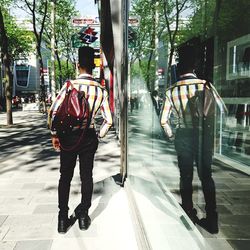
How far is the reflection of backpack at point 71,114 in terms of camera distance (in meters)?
3.50

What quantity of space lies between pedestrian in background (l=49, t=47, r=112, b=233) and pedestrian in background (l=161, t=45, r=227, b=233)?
135cm

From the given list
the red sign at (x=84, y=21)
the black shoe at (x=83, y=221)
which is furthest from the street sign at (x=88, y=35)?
the black shoe at (x=83, y=221)

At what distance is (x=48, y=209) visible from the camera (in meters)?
4.45

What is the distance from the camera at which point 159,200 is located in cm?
321

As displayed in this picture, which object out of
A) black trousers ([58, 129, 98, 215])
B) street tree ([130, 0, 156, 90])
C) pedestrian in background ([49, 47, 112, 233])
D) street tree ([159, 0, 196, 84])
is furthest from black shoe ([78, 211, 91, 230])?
street tree ([159, 0, 196, 84])

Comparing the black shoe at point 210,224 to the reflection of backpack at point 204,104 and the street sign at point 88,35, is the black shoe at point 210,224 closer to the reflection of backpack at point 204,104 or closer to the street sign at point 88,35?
the reflection of backpack at point 204,104

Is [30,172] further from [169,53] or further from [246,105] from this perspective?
[246,105]

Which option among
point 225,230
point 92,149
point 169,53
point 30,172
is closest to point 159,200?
point 92,149

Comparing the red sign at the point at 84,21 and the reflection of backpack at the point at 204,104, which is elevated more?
the red sign at the point at 84,21

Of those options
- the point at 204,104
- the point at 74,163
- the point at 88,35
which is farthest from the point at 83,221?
the point at 88,35

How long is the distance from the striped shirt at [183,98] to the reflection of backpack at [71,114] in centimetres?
112

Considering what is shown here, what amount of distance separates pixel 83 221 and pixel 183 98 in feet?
7.09

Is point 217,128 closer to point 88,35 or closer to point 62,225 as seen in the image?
point 62,225

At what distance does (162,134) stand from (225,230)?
1413 mm
